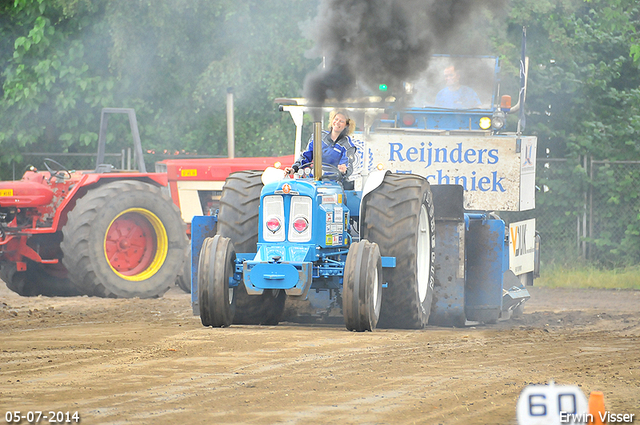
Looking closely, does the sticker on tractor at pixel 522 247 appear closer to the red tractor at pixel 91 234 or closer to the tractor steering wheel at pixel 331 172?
the tractor steering wheel at pixel 331 172

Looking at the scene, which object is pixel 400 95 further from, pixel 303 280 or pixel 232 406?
pixel 232 406

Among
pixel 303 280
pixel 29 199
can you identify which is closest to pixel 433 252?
pixel 303 280

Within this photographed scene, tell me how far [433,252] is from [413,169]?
3.12m

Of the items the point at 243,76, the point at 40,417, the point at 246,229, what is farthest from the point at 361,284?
the point at 243,76

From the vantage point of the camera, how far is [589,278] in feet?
50.1

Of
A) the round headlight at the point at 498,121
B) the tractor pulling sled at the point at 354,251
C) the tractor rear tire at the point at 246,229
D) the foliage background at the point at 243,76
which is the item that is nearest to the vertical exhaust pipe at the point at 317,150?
the tractor pulling sled at the point at 354,251

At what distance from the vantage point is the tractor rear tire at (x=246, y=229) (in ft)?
29.0

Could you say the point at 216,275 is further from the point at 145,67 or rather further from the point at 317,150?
the point at 145,67

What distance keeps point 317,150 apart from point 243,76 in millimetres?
10179

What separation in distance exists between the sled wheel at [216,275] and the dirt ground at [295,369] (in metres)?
0.23

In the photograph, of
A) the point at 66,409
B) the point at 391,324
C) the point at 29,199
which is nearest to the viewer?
the point at 66,409

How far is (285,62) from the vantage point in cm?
1889

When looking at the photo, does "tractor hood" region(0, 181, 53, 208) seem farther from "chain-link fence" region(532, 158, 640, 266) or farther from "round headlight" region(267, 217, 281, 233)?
"chain-link fence" region(532, 158, 640, 266)

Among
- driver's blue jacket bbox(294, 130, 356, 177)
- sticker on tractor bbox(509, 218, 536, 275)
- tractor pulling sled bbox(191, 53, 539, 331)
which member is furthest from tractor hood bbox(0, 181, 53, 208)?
sticker on tractor bbox(509, 218, 536, 275)
